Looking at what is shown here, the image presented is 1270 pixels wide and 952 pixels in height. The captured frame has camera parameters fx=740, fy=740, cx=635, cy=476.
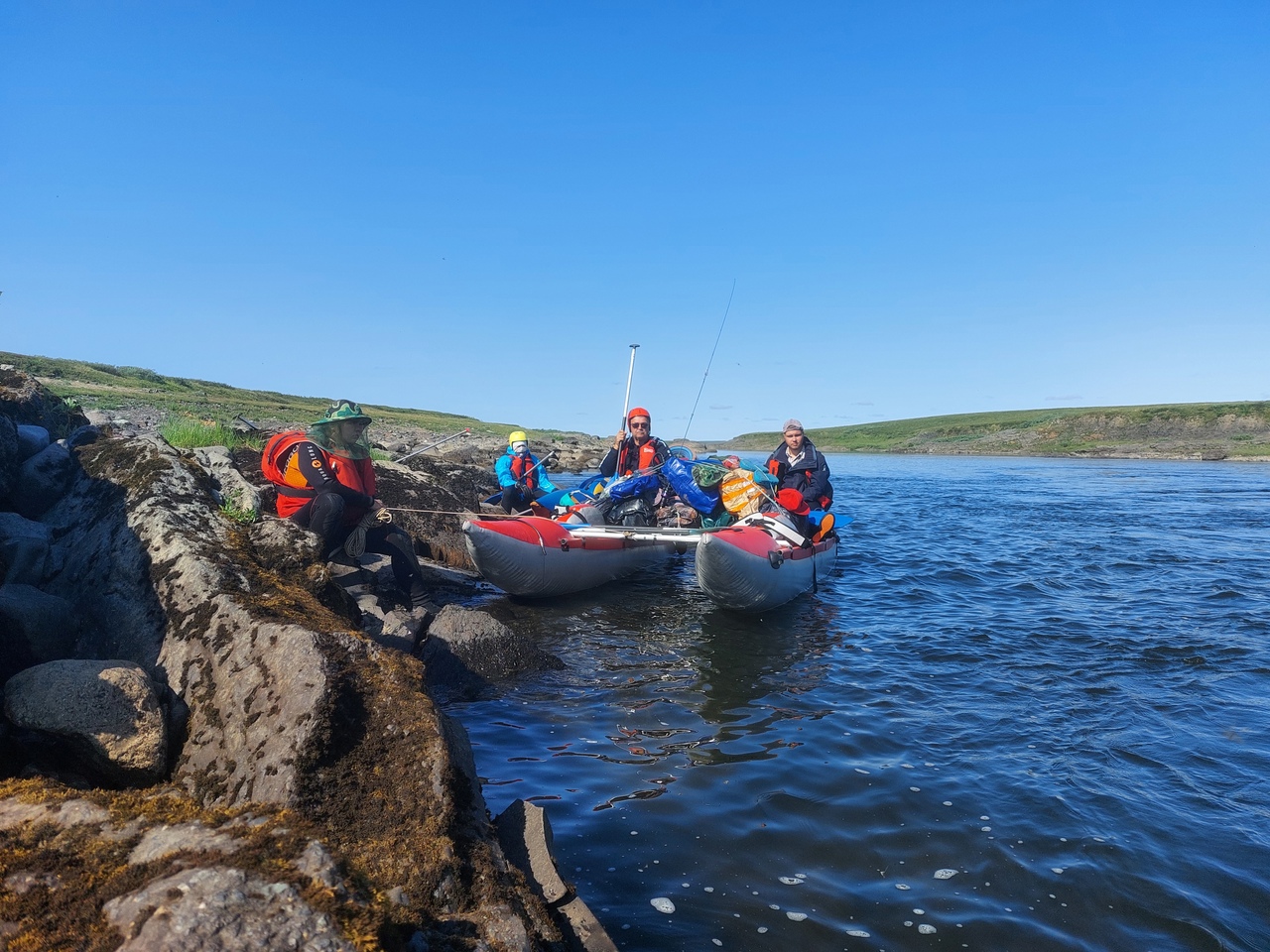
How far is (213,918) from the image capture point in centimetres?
185

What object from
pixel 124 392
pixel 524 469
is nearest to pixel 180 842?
pixel 524 469

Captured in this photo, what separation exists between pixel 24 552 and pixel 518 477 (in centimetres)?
818

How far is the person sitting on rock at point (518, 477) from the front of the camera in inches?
505

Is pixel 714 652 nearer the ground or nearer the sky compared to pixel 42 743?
nearer the ground

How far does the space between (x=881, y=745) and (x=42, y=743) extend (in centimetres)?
531

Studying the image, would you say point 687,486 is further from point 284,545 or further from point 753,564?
point 284,545

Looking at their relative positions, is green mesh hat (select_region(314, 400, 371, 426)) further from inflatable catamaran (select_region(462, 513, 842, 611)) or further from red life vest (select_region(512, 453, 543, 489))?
red life vest (select_region(512, 453, 543, 489))

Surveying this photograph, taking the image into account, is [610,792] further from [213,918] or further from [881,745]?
[213,918]

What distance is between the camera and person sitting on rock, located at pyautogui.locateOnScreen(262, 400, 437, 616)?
7.15 metres

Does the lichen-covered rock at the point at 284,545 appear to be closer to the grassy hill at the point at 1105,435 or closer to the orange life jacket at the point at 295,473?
the orange life jacket at the point at 295,473

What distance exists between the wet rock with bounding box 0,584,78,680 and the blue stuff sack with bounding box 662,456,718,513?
8531 millimetres

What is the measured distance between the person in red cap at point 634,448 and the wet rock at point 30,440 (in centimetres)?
757

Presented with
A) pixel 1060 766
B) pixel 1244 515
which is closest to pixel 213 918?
pixel 1060 766

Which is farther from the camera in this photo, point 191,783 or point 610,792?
point 610,792
